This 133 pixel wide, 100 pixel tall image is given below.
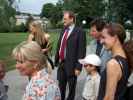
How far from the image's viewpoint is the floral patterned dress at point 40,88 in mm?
4465

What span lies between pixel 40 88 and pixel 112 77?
2.64 ft

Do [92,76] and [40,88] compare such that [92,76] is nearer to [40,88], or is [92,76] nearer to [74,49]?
[74,49]

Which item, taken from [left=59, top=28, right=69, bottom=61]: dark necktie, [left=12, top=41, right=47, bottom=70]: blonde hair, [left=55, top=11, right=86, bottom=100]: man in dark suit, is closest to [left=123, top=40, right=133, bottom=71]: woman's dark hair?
[left=12, top=41, right=47, bottom=70]: blonde hair

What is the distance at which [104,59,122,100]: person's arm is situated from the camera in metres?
4.91

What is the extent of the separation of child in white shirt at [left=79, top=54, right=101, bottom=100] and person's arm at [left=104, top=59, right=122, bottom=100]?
8.30ft

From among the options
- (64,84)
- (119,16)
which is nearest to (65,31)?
(64,84)

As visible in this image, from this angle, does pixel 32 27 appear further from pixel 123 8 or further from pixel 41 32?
pixel 123 8

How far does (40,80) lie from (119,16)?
1939 inches

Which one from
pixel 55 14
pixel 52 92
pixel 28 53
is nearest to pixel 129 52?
pixel 52 92

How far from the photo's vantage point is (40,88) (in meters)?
4.47

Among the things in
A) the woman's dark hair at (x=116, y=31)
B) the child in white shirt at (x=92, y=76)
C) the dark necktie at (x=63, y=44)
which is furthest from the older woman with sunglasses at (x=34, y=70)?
the dark necktie at (x=63, y=44)

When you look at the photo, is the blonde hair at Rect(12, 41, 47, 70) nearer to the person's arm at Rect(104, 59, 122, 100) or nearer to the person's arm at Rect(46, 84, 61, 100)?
the person's arm at Rect(46, 84, 61, 100)

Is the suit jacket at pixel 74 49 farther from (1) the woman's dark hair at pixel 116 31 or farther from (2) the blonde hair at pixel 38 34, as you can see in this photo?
(1) the woman's dark hair at pixel 116 31

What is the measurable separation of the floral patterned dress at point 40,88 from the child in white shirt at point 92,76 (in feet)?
10.0
